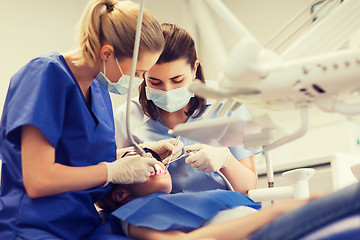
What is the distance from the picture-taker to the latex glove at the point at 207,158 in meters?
1.46

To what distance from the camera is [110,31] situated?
1330 millimetres

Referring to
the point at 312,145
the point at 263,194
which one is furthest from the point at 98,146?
the point at 312,145

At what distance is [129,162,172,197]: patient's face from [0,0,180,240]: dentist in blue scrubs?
0.08 metres

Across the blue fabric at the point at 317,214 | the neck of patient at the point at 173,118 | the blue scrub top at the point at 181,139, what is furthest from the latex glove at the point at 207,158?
the blue fabric at the point at 317,214

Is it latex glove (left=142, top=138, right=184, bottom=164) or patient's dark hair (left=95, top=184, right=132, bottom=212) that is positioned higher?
latex glove (left=142, top=138, right=184, bottom=164)

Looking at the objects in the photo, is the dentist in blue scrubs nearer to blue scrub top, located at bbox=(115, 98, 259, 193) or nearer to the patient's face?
the patient's face

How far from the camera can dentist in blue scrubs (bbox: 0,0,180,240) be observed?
118 cm

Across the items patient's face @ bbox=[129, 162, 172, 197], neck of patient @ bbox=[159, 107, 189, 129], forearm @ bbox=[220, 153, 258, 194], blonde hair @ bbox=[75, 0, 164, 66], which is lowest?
forearm @ bbox=[220, 153, 258, 194]

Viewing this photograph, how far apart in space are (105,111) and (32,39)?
1760mm

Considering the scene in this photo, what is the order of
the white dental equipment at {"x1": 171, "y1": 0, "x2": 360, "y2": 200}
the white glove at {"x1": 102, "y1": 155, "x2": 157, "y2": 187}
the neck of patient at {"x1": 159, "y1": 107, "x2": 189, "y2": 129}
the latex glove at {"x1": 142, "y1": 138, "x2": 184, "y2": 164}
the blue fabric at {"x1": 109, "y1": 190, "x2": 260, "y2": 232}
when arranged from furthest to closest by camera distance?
the neck of patient at {"x1": 159, "y1": 107, "x2": 189, "y2": 129}, the latex glove at {"x1": 142, "y1": 138, "x2": 184, "y2": 164}, the white glove at {"x1": 102, "y1": 155, "x2": 157, "y2": 187}, the blue fabric at {"x1": 109, "y1": 190, "x2": 260, "y2": 232}, the white dental equipment at {"x1": 171, "y1": 0, "x2": 360, "y2": 200}

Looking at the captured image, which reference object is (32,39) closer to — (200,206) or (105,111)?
(105,111)

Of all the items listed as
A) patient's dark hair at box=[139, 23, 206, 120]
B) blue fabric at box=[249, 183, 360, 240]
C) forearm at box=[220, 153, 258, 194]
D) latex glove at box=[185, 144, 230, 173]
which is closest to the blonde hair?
patient's dark hair at box=[139, 23, 206, 120]

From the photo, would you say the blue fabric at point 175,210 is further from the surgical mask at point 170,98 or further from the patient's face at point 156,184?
the surgical mask at point 170,98

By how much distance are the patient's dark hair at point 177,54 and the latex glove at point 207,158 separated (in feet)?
0.86
